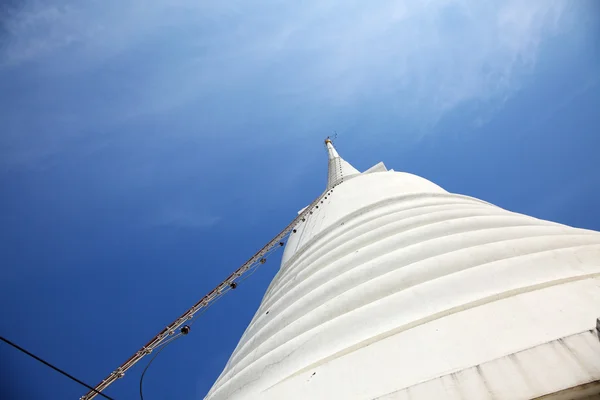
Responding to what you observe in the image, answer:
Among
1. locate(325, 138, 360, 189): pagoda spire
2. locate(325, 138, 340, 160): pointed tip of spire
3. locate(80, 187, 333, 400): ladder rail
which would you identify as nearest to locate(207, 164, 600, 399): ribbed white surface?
locate(80, 187, 333, 400): ladder rail

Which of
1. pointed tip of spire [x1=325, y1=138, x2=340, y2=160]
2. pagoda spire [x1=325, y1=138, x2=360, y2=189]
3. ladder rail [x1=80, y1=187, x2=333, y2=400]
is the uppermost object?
pointed tip of spire [x1=325, y1=138, x2=340, y2=160]

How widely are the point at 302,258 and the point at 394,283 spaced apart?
10.2 ft

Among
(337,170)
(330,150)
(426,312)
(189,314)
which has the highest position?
(330,150)

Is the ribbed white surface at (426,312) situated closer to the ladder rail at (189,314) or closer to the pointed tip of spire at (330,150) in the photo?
the ladder rail at (189,314)

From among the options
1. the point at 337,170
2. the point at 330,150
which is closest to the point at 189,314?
the point at 337,170

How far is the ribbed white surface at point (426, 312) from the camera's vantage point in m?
2.90

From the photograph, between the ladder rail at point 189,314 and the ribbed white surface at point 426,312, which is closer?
the ribbed white surface at point 426,312

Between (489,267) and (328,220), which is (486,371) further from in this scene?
(328,220)

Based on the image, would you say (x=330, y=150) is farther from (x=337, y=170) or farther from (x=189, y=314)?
(x=189, y=314)

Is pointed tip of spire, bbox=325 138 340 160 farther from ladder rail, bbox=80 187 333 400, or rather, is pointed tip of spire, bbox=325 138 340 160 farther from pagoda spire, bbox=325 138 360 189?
ladder rail, bbox=80 187 333 400

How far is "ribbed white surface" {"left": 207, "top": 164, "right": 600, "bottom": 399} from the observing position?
9.51 ft

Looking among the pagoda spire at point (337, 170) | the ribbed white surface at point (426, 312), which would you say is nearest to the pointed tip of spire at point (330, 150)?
the pagoda spire at point (337, 170)

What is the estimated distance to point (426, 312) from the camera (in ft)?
12.1

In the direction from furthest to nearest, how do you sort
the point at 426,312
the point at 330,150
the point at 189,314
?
the point at 330,150 → the point at 189,314 → the point at 426,312
